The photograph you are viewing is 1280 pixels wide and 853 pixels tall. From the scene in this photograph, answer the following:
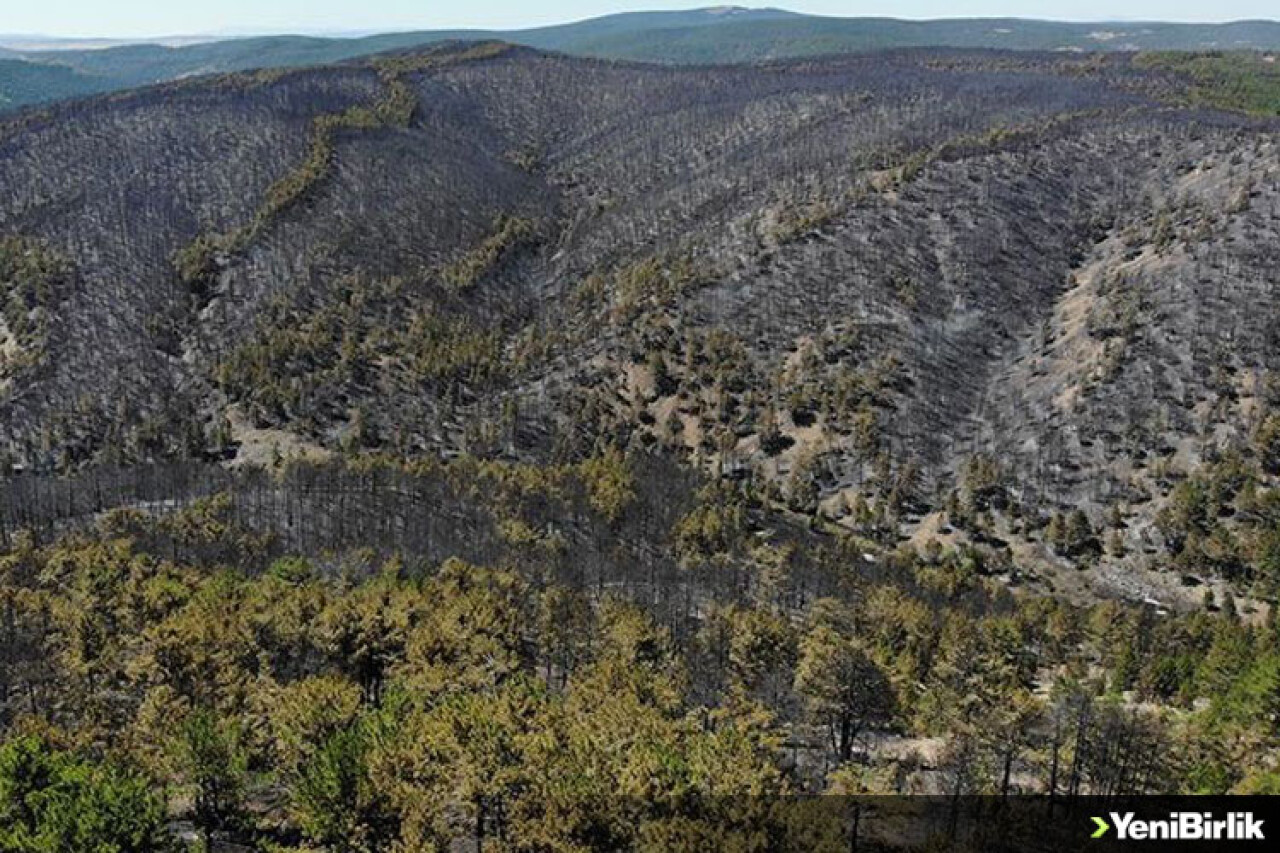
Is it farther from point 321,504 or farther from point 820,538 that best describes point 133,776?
point 820,538

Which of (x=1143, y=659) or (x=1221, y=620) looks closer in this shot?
(x=1143, y=659)

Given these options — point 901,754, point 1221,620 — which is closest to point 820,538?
point 1221,620

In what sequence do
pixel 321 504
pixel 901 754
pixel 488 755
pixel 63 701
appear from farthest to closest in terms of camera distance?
pixel 321 504
pixel 901 754
pixel 63 701
pixel 488 755

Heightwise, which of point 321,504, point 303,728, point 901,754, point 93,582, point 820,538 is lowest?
point 820,538

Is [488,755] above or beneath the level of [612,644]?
above

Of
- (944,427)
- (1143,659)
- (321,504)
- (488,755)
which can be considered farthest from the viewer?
(944,427)
